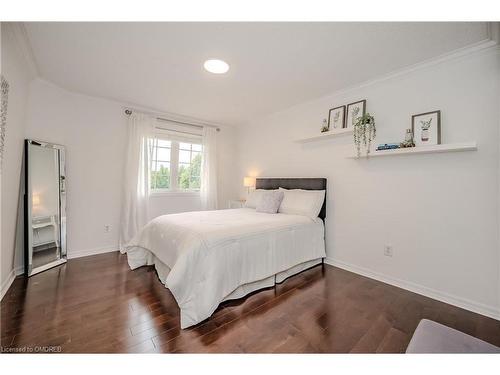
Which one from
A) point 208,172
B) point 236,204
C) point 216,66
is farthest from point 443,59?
point 208,172

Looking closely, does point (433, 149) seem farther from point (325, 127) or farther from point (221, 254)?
point (221, 254)

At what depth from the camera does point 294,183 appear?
347cm

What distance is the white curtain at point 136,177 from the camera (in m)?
3.47

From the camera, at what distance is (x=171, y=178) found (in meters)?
4.08

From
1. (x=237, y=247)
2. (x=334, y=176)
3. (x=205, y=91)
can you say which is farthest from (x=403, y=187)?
(x=205, y=91)

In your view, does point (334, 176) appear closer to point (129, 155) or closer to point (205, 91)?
point (205, 91)

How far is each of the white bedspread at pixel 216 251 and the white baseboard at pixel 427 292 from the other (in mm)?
452

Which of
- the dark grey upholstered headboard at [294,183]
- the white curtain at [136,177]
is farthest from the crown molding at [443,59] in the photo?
the white curtain at [136,177]

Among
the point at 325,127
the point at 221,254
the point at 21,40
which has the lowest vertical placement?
the point at 221,254

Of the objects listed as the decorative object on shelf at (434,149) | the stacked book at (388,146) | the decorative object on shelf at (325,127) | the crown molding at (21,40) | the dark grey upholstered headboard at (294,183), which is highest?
the crown molding at (21,40)

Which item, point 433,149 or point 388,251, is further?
point 388,251

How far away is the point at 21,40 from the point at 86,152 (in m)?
1.59

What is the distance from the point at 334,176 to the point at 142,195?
3065 millimetres

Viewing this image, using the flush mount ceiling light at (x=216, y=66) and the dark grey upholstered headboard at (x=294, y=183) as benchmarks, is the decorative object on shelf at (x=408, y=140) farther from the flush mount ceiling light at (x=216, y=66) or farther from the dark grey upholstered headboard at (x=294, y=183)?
the flush mount ceiling light at (x=216, y=66)
